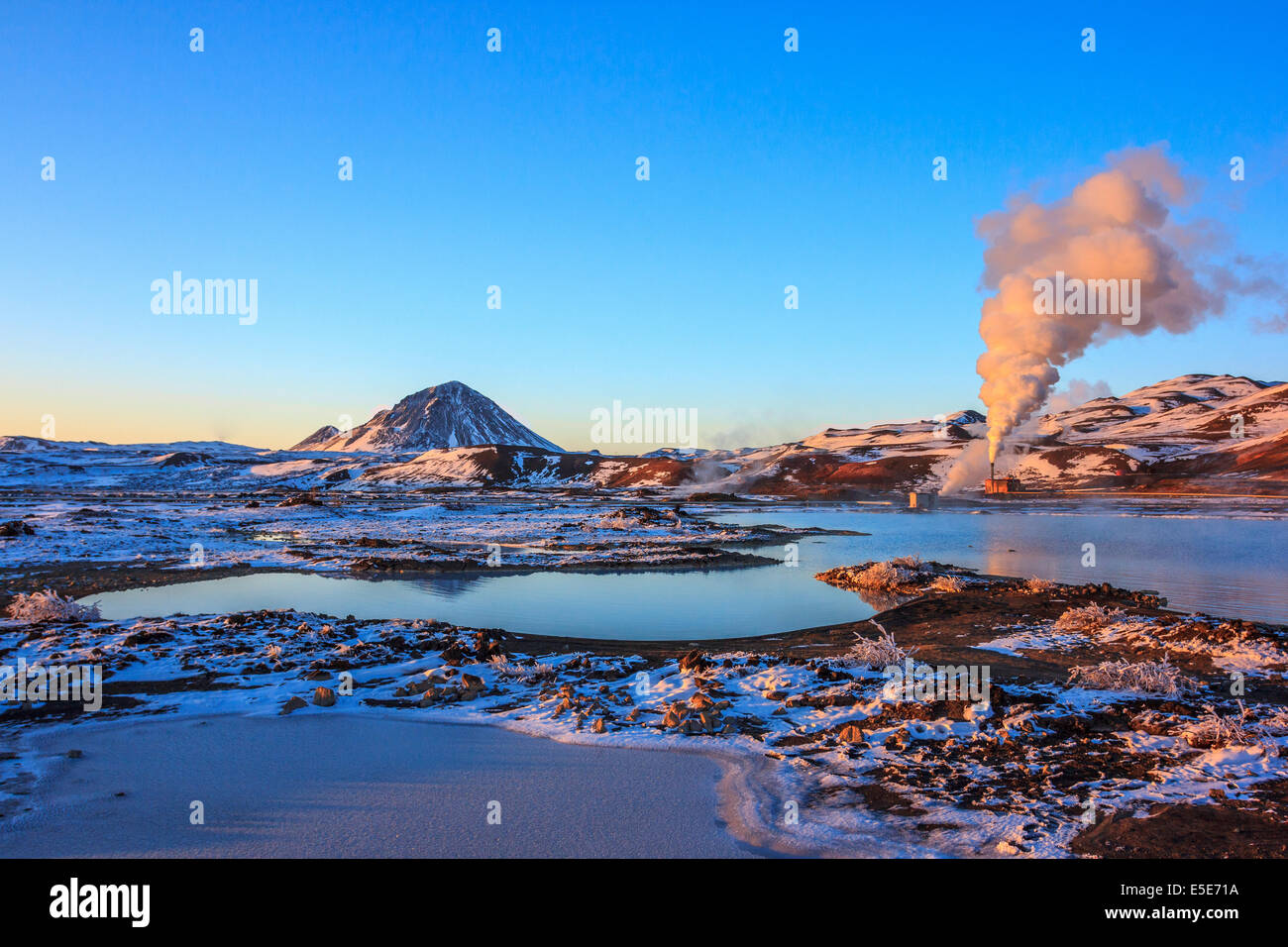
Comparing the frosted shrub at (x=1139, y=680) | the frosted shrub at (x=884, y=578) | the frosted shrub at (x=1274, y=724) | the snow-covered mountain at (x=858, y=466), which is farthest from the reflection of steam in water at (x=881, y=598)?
the snow-covered mountain at (x=858, y=466)

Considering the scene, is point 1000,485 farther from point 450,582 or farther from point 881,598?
point 450,582

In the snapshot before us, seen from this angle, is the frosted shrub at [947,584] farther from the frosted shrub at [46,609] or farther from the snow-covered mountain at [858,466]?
the snow-covered mountain at [858,466]

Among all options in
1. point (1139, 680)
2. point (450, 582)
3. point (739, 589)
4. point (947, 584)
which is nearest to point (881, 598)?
point (947, 584)

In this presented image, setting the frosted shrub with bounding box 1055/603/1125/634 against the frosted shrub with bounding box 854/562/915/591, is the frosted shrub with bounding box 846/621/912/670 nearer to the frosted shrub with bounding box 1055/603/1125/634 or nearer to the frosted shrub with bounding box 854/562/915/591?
the frosted shrub with bounding box 1055/603/1125/634

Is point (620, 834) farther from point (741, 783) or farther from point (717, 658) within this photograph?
point (717, 658)

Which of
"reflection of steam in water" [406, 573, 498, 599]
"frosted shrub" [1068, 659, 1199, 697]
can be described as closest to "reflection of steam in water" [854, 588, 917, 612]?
"frosted shrub" [1068, 659, 1199, 697]

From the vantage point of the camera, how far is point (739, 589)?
23.0 meters

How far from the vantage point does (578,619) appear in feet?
58.9

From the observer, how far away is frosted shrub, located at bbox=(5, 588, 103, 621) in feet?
50.3

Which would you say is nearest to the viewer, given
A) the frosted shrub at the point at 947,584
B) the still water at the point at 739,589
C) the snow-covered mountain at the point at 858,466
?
the still water at the point at 739,589

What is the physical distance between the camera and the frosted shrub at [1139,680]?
9.50m

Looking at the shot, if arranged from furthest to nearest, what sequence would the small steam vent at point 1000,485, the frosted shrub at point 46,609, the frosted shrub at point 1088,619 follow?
1. the small steam vent at point 1000,485
2. the frosted shrub at point 46,609
3. the frosted shrub at point 1088,619

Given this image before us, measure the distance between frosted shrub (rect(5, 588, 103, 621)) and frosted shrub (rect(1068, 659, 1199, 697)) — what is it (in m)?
18.6

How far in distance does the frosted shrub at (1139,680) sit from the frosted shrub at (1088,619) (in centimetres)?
439
